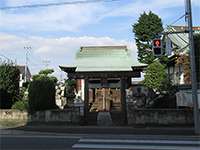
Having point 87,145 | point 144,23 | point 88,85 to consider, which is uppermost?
point 144,23

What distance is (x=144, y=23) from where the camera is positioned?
164 feet

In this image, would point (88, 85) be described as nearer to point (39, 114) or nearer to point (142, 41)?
point (39, 114)

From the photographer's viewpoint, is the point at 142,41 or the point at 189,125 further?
the point at 142,41

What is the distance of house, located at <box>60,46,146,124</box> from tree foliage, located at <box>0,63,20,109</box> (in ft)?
16.2

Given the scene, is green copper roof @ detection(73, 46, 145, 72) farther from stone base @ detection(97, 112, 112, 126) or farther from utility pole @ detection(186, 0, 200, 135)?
utility pole @ detection(186, 0, 200, 135)

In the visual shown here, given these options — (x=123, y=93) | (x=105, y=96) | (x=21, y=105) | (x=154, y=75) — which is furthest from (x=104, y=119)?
(x=154, y=75)

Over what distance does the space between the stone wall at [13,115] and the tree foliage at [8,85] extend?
2633 mm

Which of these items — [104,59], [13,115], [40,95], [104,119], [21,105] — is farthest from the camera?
[21,105]

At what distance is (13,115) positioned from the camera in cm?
2556

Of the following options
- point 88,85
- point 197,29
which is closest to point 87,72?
point 88,85

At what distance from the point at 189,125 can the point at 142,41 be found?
28179mm

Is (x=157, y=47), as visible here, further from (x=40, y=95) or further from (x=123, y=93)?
(x=40, y=95)

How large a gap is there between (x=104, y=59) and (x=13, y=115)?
638 centimetres

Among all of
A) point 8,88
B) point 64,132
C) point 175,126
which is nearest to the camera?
point 64,132
